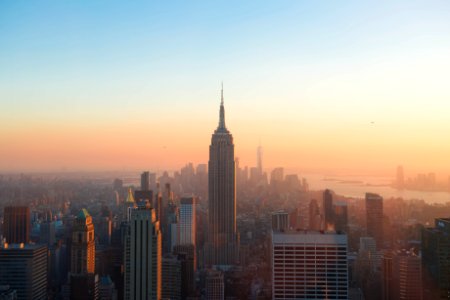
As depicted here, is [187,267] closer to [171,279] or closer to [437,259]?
[171,279]

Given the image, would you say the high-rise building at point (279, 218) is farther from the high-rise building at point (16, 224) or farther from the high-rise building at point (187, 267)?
the high-rise building at point (16, 224)

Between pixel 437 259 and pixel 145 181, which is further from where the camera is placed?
pixel 145 181

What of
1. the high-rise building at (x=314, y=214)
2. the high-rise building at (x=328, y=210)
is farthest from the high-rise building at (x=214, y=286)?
the high-rise building at (x=328, y=210)

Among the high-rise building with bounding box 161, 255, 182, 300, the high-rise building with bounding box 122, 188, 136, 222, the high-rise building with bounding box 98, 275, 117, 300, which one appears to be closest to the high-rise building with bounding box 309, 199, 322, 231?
the high-rise building with bounding box 161, 255, 182, 300

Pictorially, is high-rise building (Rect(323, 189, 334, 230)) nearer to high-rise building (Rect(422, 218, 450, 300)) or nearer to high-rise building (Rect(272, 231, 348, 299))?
high-rise building (Rect(272, 231, 348, 299))

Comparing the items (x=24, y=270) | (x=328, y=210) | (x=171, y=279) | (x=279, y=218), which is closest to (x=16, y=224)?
(x=24, y=270)

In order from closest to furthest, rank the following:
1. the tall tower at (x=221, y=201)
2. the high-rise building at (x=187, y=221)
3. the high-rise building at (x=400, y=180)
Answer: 1. the high-rise building at (x=400, y=180)
2. the high-rise building at (x=187, y=221)
3. the tall tower at (x=221, y=201)

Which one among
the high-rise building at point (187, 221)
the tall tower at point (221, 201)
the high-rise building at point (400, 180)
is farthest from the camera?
the tall tower at point (221, 201)
